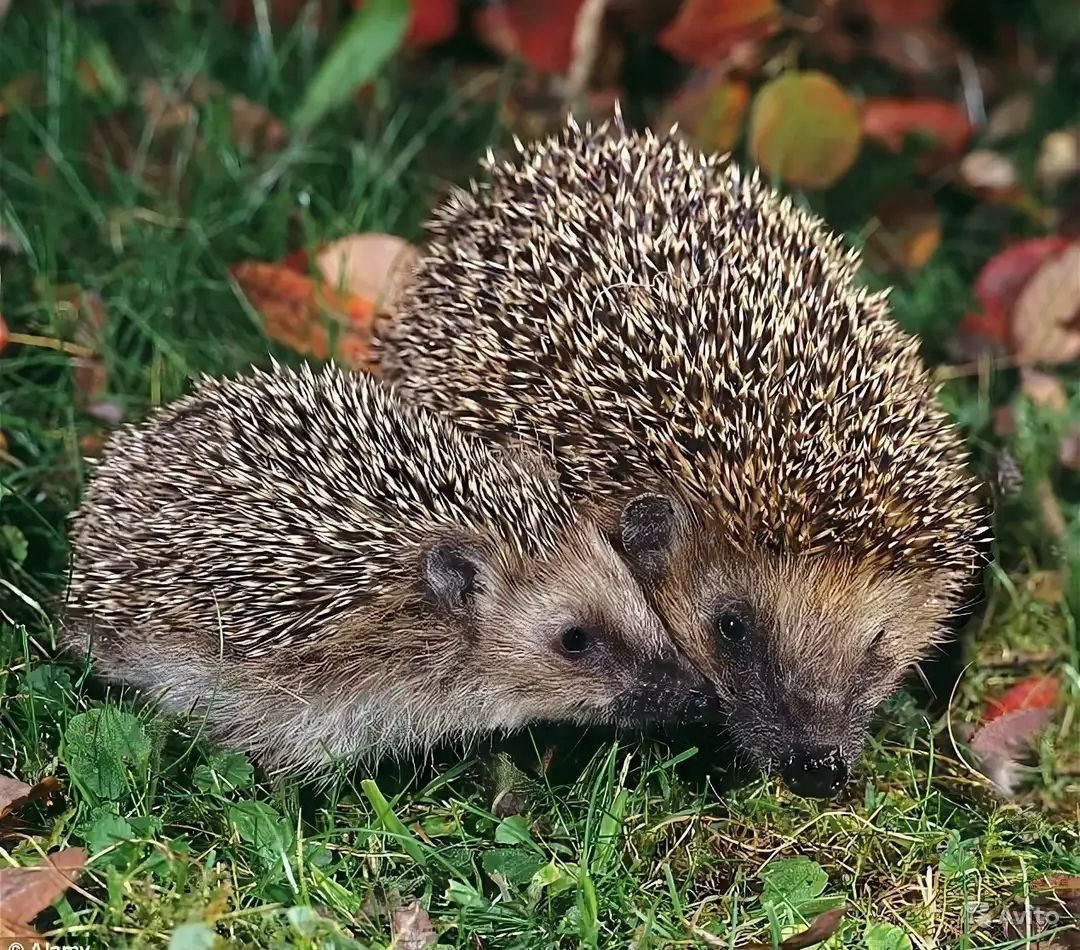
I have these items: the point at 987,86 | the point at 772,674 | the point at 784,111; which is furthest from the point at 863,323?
the point at 987,86

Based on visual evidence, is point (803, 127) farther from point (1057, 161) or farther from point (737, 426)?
point (737, 426)

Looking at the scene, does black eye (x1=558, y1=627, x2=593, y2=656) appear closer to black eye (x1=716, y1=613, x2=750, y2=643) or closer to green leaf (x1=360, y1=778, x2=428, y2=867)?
black eye (x1=716, y1=613, x2=750, y2=643)

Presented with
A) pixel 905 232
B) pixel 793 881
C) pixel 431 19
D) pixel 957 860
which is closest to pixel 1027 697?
pixel 957 860

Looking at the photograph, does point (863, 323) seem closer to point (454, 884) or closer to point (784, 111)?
point (784, 111)

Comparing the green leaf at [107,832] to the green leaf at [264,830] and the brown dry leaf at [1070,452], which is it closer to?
the green leaf at [264,830]

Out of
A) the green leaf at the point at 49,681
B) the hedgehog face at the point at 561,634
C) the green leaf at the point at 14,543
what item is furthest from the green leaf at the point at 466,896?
the green leaf at the point at 14,543

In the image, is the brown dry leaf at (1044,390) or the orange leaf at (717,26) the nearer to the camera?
the brown dry leaf at (1044,390)
